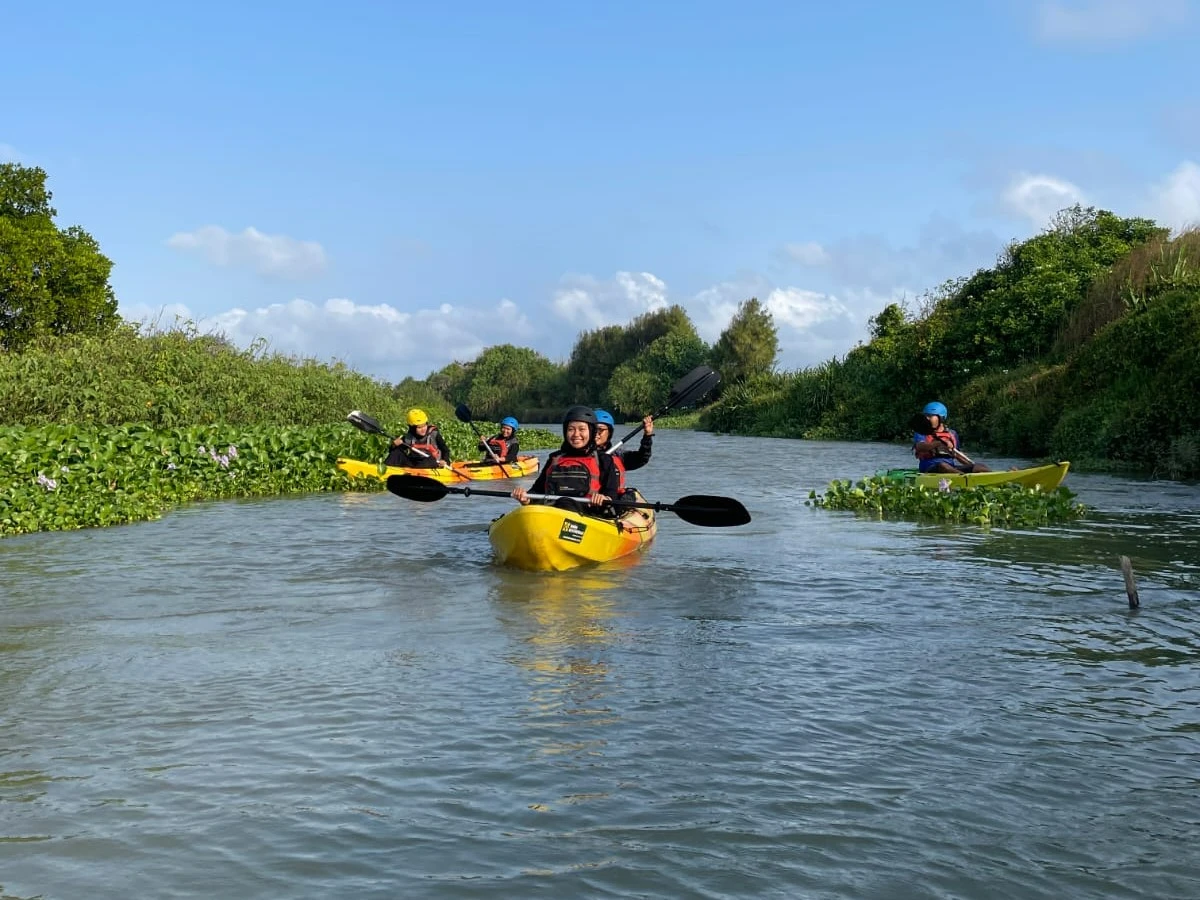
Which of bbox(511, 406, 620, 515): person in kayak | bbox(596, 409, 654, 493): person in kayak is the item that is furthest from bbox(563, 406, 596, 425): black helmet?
bbox(596, 409, 654, 493): person in kayak

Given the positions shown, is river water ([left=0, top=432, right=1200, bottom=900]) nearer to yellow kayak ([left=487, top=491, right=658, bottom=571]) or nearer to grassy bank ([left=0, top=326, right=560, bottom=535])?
yellow kayak ([left=487, top=491, right=658, bottom=571])

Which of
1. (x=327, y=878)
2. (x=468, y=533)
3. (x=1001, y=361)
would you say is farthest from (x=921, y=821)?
(x=1001, y=361)

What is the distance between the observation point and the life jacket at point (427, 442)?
1908 centimetres

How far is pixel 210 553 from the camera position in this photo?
38.8 ft

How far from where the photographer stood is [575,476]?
11133 mm

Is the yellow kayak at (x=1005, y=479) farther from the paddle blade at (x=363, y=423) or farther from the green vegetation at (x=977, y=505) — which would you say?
the paddle blade at (x=363, y=423)

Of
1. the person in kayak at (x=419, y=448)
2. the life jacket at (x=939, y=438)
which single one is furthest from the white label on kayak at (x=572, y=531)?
the person in kayak at (x=419, y=448)

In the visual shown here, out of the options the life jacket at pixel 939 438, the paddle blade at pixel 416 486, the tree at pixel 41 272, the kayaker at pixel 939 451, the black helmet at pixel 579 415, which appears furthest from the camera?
the tree at pixel 41 272

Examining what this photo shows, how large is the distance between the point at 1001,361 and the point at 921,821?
3353 cm

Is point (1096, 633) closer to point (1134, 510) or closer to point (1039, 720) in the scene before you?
point (1039, 720)

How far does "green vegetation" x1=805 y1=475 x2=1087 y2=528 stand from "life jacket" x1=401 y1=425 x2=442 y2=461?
23.2 ft

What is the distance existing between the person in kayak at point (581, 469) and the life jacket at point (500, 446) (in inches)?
405

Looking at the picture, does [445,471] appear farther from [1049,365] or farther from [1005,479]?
[1049,365]

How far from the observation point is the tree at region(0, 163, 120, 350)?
34031 millimetres
